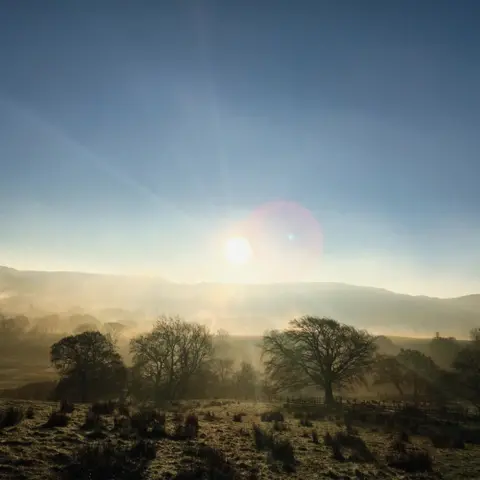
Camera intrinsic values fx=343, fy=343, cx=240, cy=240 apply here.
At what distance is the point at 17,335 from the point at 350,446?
17930 cm

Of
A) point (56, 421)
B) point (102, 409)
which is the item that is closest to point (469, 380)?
point (102, 409)

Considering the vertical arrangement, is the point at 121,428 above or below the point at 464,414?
above

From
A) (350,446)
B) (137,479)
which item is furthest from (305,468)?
(137,479)

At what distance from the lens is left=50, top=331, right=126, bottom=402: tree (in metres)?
52.4

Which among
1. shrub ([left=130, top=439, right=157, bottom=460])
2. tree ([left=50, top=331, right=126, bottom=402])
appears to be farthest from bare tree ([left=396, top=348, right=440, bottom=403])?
shrub ([left=130, top=439, right=157, bottom=460])

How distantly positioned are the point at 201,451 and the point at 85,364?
140 feet

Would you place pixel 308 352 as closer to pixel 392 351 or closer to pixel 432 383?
pixel 432 383

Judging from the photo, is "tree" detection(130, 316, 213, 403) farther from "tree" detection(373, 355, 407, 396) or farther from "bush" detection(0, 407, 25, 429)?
"tree" detection(373, 355, 407, 396)

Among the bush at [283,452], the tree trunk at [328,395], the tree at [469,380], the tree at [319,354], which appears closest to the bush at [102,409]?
the bush at [283,452]

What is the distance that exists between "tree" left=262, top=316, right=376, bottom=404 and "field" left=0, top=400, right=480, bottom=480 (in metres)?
23.6

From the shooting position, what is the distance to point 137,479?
13094 mm

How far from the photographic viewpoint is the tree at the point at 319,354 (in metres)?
49.4

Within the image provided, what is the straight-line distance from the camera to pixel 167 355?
5488cm

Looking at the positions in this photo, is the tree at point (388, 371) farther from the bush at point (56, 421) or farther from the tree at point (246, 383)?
the bush at point (56, 421)
